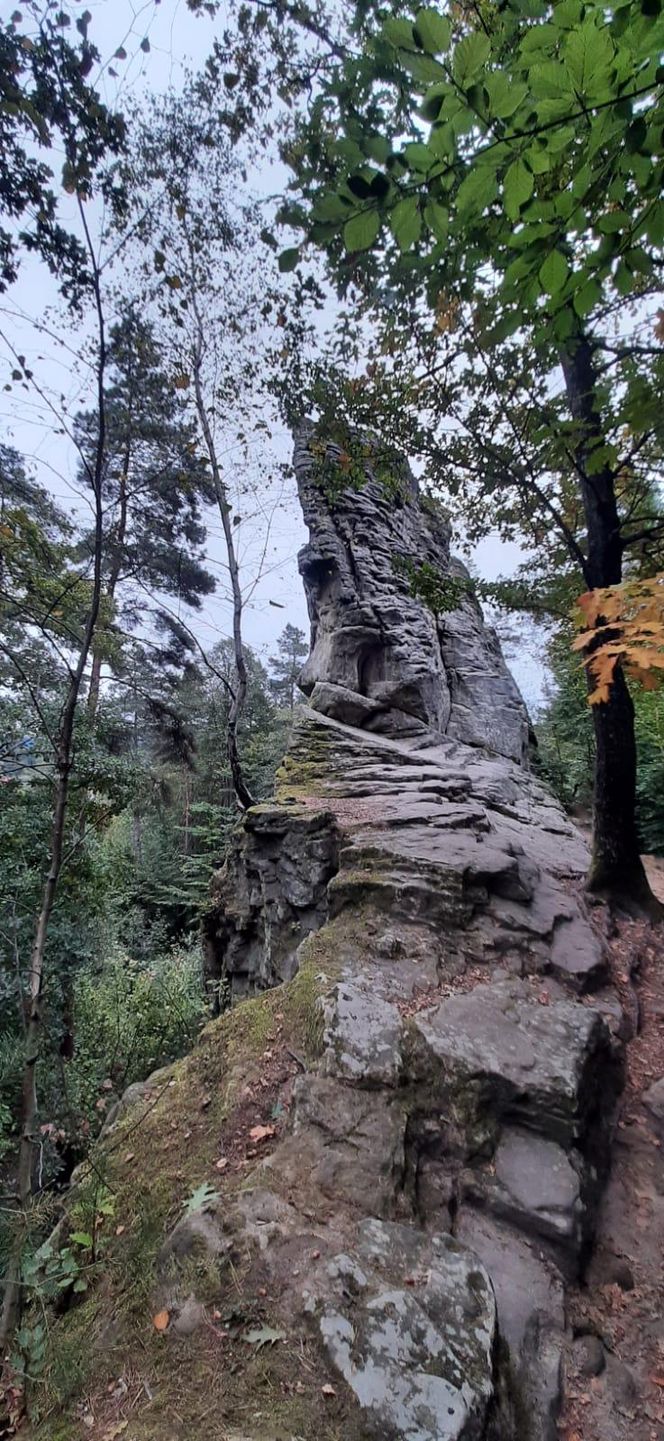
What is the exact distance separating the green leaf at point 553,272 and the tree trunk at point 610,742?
3.89 m

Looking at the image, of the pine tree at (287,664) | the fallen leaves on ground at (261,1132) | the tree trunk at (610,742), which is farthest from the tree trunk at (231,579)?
the pine tree at (287,664)

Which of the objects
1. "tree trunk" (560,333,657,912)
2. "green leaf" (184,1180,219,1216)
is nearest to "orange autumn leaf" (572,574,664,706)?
"tree trunk" (560,333,657,912)

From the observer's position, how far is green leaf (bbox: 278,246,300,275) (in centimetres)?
156

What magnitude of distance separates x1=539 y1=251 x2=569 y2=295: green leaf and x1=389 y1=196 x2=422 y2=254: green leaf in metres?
0.38

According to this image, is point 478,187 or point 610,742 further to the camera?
point 610,742

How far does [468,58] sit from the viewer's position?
1.18m

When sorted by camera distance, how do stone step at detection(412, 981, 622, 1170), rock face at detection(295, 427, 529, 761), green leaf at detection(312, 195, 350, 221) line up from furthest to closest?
1. rock face at detection(295, 427, 529, 761)
2. stone step at detection(412, 981, 622, 1170)
3. green leaf at detection(312, 195, 350, 221)

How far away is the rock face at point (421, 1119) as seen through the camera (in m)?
1.78

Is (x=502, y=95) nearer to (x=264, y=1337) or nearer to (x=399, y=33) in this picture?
(x=399, y=33)

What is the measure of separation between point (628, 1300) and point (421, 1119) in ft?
3.44

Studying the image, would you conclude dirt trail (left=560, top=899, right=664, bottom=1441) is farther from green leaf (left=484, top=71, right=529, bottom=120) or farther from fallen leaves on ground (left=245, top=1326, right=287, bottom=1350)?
green leaf (left=484, top=71, right=529, bottom=120)

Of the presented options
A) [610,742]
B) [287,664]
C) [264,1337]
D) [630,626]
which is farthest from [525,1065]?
[287,664]

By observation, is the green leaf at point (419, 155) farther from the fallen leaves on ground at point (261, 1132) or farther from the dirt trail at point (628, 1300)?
the dirt trail at point (628, 1300)

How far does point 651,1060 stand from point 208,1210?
9.72ft
